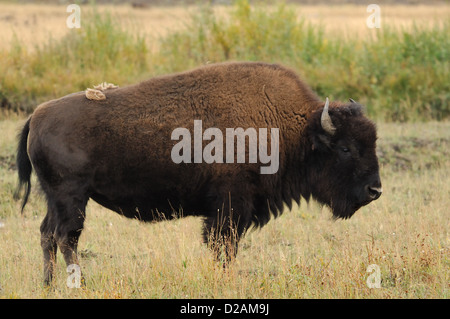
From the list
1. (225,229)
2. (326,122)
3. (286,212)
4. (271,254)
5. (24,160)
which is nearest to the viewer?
(225,229)

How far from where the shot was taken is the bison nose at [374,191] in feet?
21.4

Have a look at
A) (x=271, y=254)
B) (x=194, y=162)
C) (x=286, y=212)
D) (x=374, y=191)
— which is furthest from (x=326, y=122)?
(x=286, y=212)

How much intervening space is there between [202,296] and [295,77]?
2.54 metres

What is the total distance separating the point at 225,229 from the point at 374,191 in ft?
5.04

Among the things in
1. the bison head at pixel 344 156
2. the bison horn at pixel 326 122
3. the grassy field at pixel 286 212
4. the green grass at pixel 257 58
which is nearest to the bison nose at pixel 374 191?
the bison head at pixel 344 156

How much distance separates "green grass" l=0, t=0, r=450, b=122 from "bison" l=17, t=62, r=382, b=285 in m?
7.68

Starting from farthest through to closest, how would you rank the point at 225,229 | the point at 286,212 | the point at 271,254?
the point at 286,212 → the point at 271,254 → the point at 225,229

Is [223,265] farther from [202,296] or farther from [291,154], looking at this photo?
[291,154]

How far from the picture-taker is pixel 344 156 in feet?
21.9

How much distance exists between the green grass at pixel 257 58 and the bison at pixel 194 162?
25.2 ft

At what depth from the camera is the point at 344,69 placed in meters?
15.7

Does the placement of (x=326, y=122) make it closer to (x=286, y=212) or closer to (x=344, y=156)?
(x=344, y=156)

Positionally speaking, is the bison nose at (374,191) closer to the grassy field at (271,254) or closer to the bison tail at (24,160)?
the grassy field at (271,254)
